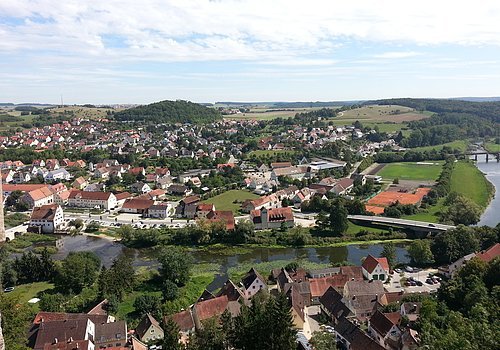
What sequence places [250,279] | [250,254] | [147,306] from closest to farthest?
[147,306] < [250,279] < [250,254]

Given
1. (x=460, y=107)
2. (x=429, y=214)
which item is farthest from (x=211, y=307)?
(x=460, y=107)

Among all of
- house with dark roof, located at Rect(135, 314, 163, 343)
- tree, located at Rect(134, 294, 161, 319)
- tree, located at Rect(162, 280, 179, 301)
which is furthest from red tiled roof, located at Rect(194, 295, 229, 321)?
tree, located at Rect(162, 280, 179, 301)

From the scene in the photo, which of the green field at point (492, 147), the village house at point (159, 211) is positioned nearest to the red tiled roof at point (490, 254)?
the village house at point (159, 211)

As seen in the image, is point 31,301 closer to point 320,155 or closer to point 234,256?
point 234,256

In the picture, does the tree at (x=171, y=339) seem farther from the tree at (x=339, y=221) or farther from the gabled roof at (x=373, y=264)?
the tree at (x=339, y=221)

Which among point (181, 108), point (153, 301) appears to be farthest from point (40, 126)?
point (153, 301)

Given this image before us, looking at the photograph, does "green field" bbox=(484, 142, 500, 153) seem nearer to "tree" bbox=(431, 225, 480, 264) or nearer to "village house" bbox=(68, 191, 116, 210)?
"tree" bbox=(431, 225, 480, 264)

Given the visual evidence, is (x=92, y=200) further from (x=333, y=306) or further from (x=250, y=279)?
(x=333, y=306)
